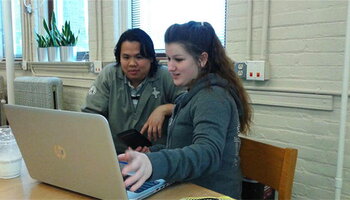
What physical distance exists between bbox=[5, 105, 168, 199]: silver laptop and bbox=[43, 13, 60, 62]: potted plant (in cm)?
244

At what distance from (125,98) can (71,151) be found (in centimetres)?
103

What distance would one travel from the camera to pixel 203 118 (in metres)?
1.01

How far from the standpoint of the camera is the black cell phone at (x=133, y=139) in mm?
1301

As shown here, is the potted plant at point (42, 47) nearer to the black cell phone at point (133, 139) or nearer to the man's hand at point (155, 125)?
the man's hand at point (155, 125)

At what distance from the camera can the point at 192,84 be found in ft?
3.95

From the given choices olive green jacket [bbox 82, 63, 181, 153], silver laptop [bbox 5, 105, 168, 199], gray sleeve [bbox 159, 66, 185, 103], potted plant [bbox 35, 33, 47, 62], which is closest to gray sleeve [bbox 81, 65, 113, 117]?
olive green jacket [bbox 82, 63, 181, 153]

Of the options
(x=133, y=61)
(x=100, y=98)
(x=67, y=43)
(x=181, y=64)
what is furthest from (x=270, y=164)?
(x=67, y=43)

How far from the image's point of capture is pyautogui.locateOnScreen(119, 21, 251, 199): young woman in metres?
0.89

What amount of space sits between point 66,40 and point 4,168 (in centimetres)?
227

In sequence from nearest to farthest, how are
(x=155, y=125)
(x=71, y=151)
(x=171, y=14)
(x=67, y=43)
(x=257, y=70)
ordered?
(x=71, y=151) < (x=155, y=125) < (x=257, y=70) < (x=171, y=14) < (x=67, y=43)

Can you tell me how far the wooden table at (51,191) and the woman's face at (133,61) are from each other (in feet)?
2.95

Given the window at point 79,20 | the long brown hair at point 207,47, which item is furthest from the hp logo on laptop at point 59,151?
the window at point 79,20

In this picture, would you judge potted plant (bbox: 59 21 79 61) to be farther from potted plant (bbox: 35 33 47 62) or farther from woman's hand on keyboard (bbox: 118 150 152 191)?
woman's hand on keyboard (bbox: 118 150 152 191)

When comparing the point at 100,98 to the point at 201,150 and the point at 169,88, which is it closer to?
the point at 169,88
